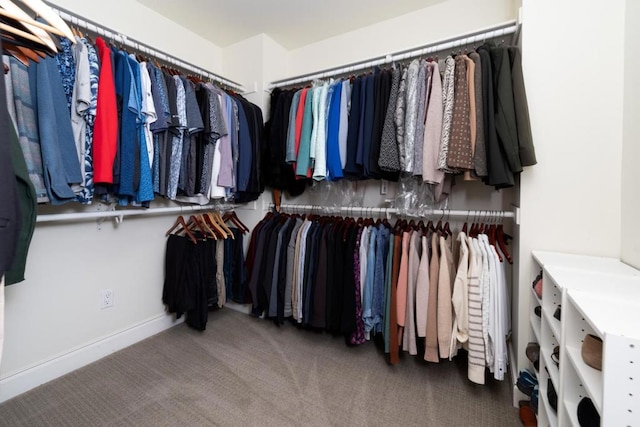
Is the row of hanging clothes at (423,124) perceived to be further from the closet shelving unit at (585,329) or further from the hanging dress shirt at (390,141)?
the closet shelving unit at (585,329)

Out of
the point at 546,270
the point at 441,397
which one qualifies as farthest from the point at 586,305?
the point at 441,397

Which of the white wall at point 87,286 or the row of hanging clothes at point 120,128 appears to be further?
the white wall at point 87,286

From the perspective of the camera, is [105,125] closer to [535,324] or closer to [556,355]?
[556,355]

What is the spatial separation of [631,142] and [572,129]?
0.70 ft

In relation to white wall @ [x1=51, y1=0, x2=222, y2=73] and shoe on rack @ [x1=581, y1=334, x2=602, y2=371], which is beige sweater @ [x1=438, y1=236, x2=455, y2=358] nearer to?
shoe on rack @ [x1=581, y1=334, x2=602, y2=371]

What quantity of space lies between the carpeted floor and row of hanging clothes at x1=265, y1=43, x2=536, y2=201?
1117 mm

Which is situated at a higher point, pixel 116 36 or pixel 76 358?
pixel 116 36

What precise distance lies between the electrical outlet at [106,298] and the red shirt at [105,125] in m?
0.85

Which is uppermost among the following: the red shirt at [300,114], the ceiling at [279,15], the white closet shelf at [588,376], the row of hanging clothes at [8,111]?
the ceiling at [279,15]

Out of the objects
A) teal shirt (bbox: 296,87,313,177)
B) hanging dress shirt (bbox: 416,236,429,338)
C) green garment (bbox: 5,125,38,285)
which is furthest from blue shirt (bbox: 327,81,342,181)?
green garment (bbox: 5,125,38,285)

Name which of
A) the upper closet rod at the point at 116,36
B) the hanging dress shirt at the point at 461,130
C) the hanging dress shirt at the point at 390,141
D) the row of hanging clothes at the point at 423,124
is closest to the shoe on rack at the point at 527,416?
the row of hanging clothes at the point at 423,124

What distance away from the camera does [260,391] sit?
1.46m

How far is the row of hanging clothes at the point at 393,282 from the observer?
1377 mm

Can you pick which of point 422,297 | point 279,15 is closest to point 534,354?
point 422,297
